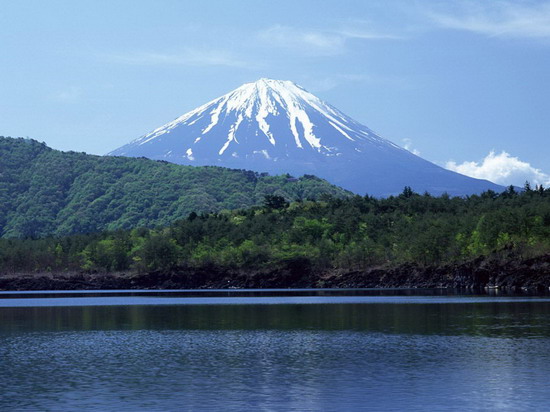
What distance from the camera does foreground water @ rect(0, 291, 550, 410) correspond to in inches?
1454

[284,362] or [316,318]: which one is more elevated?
[316,318]

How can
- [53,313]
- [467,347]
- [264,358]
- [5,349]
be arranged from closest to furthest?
[264,358] < [467,347] < [5,349] < [53,313]

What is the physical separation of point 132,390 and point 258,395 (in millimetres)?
6233

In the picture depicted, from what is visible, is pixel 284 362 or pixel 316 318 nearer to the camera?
pixel 284 362

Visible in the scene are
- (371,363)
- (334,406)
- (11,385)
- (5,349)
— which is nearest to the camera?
(334,406)

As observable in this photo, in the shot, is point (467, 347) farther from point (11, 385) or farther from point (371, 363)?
point (11, 385)

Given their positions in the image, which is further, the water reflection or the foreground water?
the water reflection

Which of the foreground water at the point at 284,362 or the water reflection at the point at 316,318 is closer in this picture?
→ the foreground water at the point at 284,362

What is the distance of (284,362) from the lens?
4975cm

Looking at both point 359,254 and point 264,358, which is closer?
point 264,358

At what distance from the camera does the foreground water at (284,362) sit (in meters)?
36.9

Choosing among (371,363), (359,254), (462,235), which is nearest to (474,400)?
(371,363)

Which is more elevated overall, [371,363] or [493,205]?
[493,205]

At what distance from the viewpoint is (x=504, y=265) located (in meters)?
156
